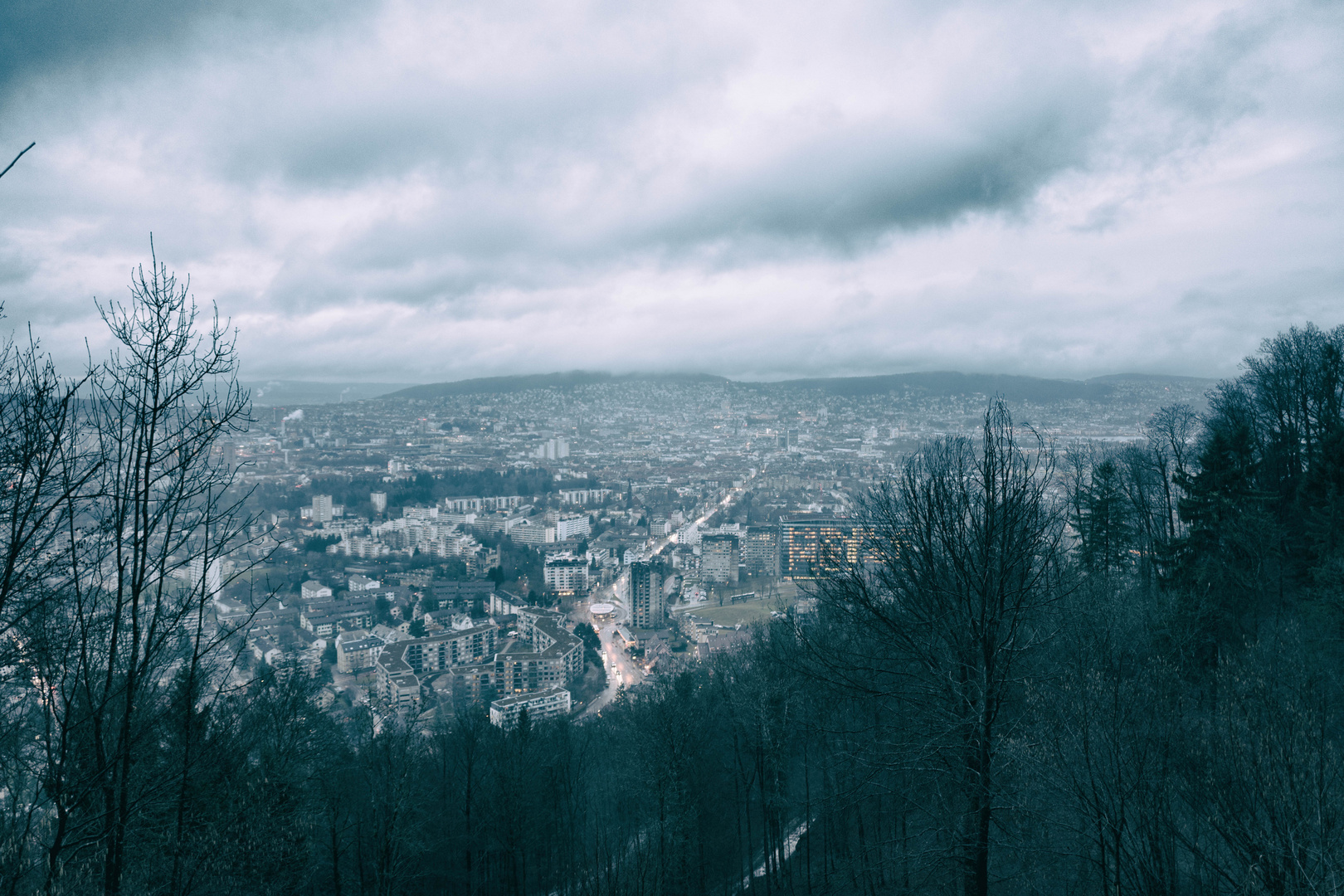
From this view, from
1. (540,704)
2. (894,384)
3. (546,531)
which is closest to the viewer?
(540,704)

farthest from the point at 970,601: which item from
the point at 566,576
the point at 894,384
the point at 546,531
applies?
the point at 894,384

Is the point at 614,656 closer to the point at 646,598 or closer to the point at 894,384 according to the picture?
the point at 646,598

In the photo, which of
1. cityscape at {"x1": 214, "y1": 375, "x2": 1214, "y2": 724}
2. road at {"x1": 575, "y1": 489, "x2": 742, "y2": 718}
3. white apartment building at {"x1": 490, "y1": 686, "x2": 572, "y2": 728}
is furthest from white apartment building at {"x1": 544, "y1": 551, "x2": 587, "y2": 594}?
white apartment building at {"x1": 490, "y1": 686, "x2": 572, "y2": 728}

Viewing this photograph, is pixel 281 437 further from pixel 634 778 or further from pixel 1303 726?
pixel 1303 726

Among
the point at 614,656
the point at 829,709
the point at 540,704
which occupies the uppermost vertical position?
the point at 829,709

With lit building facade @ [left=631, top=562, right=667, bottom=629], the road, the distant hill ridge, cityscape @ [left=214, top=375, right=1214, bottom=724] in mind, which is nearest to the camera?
the road

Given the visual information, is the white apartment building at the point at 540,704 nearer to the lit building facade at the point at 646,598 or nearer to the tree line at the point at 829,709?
the tree line at the point at 829,709

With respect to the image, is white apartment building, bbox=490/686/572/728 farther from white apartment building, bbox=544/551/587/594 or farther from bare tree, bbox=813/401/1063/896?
bare tree, bbox=813/401/1063/896
